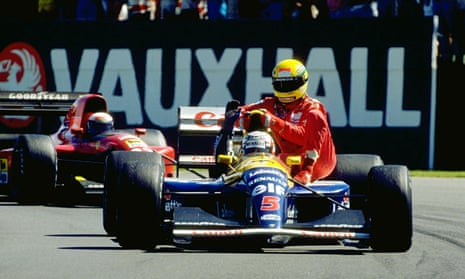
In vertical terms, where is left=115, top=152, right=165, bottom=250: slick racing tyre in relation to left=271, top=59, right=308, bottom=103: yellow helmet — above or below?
below

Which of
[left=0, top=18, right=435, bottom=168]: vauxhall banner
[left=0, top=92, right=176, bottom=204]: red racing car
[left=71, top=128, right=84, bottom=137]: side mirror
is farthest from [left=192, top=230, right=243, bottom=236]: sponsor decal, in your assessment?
[left=0, top=18, right=435, bottom=168]: vauxhall banner

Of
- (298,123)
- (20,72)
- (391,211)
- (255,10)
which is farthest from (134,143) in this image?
(20,72)

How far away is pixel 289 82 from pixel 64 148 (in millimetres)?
5185

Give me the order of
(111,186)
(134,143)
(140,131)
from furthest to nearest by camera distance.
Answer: (140,131), (134,143), (111,186)

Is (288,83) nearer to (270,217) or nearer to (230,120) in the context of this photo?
(230,120)

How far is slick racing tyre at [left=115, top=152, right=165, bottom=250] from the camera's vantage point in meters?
8.39

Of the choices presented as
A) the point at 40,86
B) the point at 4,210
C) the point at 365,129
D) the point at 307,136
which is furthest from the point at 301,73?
the point at 40,86

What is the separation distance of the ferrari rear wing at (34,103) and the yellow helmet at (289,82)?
225 inches

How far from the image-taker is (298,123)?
10.0m

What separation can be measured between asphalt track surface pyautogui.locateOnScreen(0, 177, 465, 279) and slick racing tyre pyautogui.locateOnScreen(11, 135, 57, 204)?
214cm

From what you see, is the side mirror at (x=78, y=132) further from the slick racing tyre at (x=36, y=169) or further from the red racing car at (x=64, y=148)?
the slick racing tyre at (x=36, y=169)

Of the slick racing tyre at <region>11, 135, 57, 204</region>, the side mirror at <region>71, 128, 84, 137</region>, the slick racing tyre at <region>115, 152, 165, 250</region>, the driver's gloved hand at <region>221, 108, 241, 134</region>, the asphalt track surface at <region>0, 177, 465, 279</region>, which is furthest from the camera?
the side mirror at <region>71, 128, 84, 137</region>

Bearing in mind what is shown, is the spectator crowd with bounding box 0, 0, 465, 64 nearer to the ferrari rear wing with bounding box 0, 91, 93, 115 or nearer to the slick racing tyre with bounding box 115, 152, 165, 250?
the ferrari rear wing with bounding box 0, 91, 93, 115

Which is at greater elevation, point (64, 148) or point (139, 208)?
point (139, 208)
